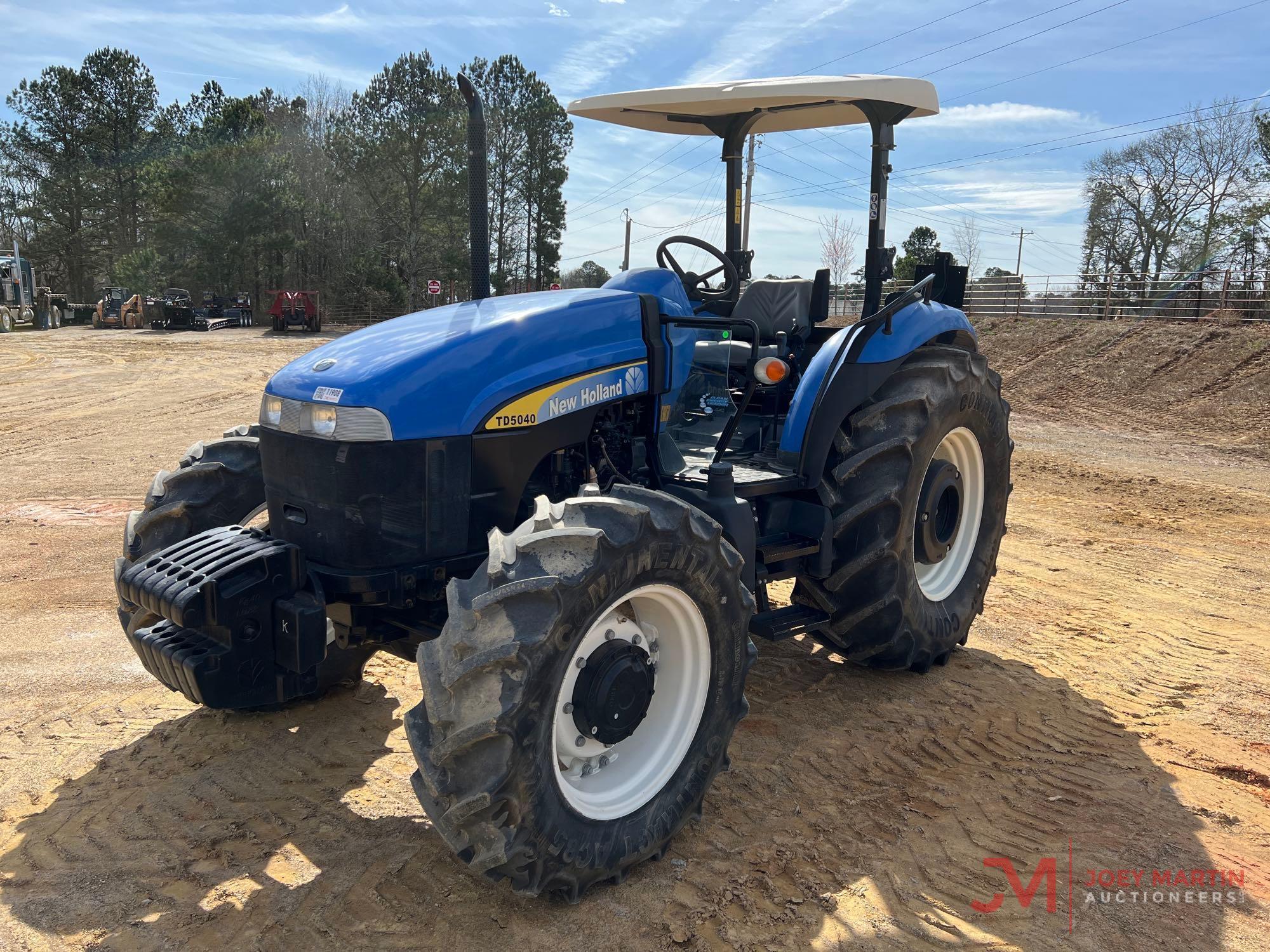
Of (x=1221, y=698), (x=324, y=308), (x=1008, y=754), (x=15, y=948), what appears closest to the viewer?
(x=15, y=948)

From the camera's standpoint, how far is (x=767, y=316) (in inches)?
196

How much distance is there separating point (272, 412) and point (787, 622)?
6.98 feet

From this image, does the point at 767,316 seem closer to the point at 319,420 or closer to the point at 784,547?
the point at 784,547

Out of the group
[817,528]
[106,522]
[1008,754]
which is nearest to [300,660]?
[817,528]

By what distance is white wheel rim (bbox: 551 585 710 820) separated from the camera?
9.14ft

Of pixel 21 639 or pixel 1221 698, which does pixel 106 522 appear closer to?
pixel 21 639

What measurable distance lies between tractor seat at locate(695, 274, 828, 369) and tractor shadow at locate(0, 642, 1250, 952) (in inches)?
66.4

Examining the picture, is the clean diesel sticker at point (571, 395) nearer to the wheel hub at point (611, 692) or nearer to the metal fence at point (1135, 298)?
the wheel hub at point (611, 692)

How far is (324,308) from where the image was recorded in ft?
135

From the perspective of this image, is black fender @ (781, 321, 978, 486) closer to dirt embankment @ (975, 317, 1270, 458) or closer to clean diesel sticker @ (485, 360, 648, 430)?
clean diesel sticker @ (485, 360, 648, 430)

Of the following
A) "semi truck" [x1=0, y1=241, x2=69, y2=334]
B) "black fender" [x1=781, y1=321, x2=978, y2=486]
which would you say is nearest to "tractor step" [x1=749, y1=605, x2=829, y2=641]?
"black fender" [x1=781, y1=321, x2=978, y2=486]

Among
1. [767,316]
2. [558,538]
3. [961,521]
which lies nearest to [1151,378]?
[961,521]

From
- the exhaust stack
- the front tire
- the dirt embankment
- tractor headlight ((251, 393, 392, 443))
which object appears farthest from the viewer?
the dirt embankment

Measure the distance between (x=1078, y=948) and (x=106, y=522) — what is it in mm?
6655
